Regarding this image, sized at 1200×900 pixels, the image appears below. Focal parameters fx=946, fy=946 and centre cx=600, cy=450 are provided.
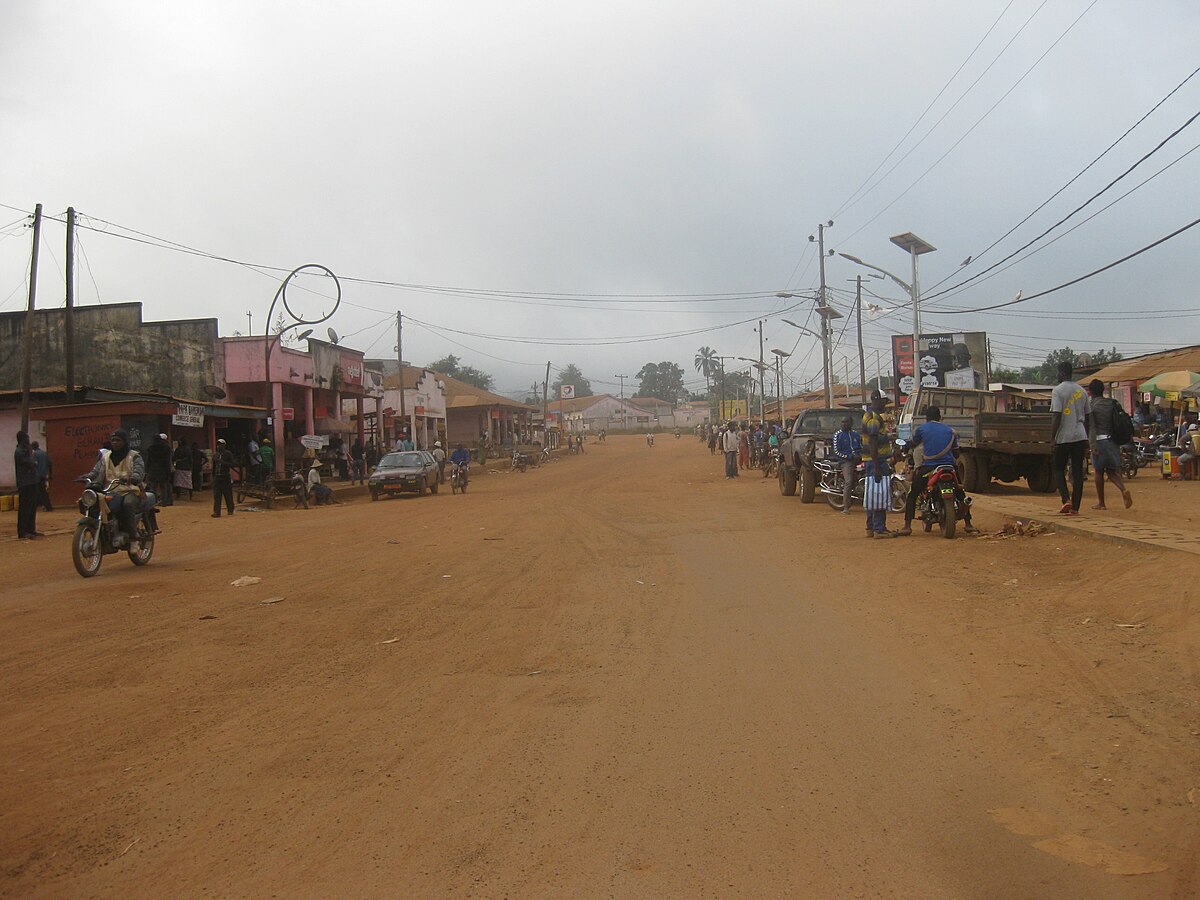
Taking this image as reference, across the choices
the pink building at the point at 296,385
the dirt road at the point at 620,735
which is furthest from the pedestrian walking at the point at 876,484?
the pink building at the point at 296,385

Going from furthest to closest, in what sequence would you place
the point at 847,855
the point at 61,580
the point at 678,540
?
the point at 678,540 < the point at 61,580 < the point at 847,855

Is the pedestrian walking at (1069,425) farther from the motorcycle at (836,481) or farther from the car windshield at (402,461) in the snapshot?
the car windshield at (402,461)

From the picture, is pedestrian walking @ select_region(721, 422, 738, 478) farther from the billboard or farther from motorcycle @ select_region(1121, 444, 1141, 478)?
motorcycle @ select_region(1121, 444, 1141, 478)

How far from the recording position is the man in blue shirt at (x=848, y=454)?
15.8m

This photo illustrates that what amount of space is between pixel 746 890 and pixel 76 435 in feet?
86.3

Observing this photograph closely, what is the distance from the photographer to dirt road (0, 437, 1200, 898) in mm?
3572

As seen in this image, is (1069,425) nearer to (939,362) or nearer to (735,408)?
(939,362)

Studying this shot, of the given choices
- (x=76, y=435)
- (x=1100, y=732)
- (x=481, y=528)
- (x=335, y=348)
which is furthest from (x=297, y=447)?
(x=1100, y=732)

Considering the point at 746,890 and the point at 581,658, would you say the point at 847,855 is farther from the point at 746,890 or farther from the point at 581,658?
the point at 581,658

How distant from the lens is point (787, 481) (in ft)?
72.3

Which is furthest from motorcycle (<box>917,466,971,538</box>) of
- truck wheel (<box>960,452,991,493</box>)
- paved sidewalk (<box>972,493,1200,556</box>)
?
truck wheel (<box>960,452,991,493</box>)

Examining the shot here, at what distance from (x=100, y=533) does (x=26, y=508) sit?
6539 mm

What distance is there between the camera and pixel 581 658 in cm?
665

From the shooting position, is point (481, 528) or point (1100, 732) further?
point (481, 528)
